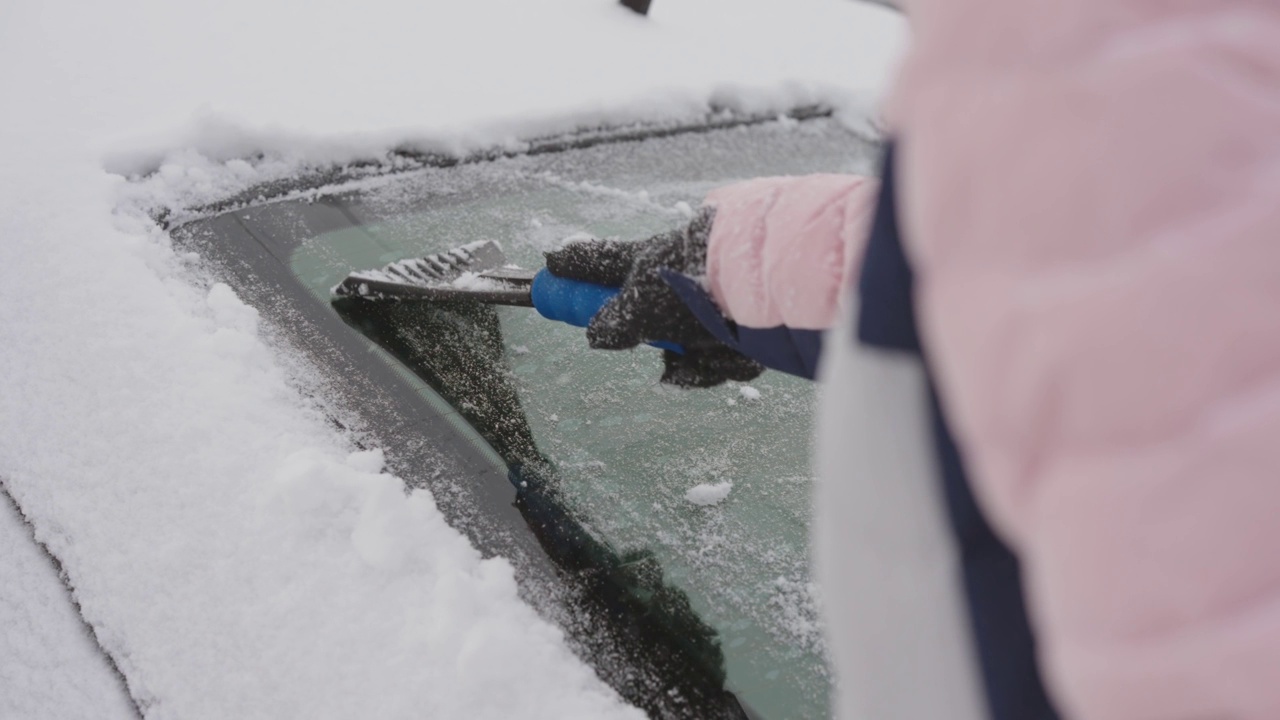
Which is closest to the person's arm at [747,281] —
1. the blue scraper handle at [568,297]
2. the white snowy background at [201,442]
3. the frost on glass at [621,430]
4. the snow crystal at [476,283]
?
the blue scraper handle at [568,297]

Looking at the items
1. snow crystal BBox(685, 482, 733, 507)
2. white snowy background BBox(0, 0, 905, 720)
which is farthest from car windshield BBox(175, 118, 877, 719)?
white snowy background BBox(0, 0, 905, 720)

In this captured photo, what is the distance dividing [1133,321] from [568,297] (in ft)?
3.37

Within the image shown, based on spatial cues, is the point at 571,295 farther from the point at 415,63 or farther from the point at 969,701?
the point at 415,63

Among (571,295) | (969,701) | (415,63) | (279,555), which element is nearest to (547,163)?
(415,63)

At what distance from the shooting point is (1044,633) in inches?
17.0

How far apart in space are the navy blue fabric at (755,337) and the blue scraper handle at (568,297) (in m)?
0.30

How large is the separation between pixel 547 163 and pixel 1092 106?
1.89 metres

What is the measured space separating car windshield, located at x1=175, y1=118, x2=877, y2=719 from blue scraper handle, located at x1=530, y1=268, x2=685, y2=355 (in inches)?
6.5

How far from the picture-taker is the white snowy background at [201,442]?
1028mm

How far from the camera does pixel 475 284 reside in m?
1.60

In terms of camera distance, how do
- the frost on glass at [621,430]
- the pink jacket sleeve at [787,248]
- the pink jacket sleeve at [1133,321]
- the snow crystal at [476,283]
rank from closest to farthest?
the pink jacket sleeve at [1133,321]
the pink jacket sleeve at [787,248]
the frost on glass at [621,430]
the snow crystal at [476,283]

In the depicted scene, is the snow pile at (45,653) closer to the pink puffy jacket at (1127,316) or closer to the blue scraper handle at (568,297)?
the blue scraper handle at (568,297)

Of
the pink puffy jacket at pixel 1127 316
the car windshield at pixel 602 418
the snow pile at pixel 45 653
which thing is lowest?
the snow pile at pixel 45 653

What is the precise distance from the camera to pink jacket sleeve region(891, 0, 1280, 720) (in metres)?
0.35
